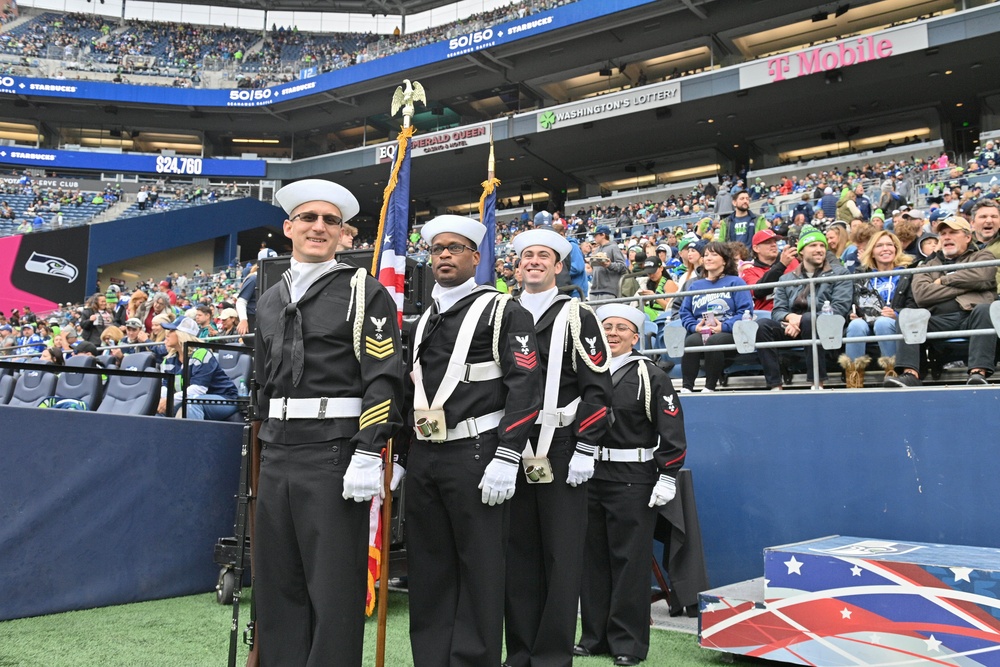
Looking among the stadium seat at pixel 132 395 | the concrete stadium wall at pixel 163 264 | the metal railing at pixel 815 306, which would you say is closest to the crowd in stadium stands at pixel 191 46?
the concrete stadium wall at pixel 163 264

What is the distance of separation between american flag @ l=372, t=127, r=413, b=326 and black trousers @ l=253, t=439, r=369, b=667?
1973mm

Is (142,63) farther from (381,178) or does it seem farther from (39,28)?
(381,178)

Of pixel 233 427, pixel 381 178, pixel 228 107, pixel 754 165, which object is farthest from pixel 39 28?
pixel 233 427

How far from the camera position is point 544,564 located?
4.08 m

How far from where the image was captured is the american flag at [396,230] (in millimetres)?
5176

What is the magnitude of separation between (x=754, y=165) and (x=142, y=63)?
3081 cm

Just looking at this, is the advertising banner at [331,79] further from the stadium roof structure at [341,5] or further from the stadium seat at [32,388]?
the stadium seat at [32,388]

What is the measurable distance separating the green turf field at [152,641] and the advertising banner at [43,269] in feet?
98.9

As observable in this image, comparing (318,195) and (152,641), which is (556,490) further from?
(152,641)

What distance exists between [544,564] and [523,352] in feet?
3.83

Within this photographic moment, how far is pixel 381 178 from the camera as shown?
3812cm

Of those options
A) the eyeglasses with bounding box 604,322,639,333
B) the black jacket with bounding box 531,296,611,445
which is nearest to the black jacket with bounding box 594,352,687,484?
the eyeglasses with bounding box 604,322,639,333

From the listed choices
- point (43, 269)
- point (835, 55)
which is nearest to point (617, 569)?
point (835, 55)

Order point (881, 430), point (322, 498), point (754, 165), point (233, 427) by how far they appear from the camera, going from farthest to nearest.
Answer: point (754, 165), point (233, 427), point (881, 430), point (322, 498)
